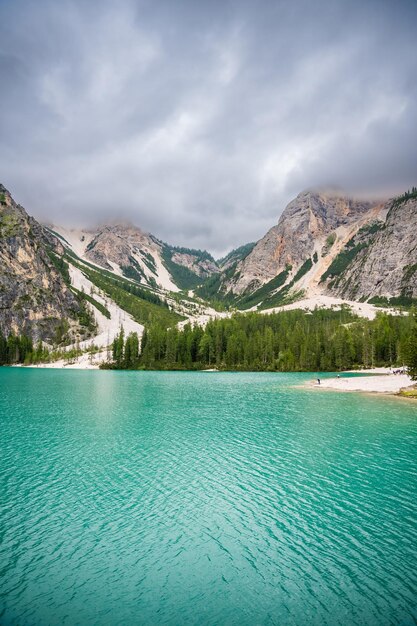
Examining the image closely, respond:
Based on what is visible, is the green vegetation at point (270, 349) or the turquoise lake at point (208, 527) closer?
the turquoise lake at point (208, 527)

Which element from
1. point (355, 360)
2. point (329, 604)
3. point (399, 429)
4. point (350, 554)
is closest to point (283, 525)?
point (350, 554)

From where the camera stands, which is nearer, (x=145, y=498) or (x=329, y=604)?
(x=329, y=604)

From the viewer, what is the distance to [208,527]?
18594 millimetres

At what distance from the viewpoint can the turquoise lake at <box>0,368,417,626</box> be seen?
12.8 meters

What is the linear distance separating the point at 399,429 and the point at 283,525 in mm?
27995

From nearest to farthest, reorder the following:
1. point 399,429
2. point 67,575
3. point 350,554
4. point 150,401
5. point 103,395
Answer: point 67,575 → point 350,554 → point 399,429 → point 150,401 → point 103,395

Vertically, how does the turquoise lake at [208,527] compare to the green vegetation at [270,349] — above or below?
below

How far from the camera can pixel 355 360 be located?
528 feet

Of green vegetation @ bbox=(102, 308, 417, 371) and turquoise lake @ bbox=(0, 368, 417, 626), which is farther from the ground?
green vegetation @ bbox=(102, 308, 417, 371)

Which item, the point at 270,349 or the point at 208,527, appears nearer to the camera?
the point at 208,527

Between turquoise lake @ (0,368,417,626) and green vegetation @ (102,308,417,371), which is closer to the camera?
turquoise lake @ (0,368,417,626)

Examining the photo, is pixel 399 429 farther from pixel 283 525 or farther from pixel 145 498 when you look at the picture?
pixel 145 498

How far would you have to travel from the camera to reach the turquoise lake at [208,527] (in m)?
12.8

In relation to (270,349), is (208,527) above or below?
below
